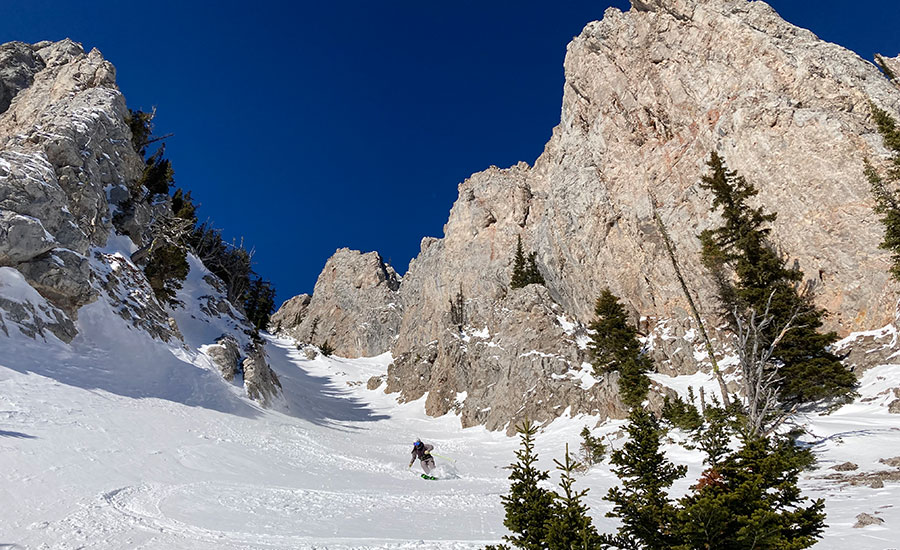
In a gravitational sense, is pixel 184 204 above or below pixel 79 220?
→ above

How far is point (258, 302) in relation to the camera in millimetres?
67750

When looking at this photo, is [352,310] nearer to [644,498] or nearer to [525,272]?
[525,272]

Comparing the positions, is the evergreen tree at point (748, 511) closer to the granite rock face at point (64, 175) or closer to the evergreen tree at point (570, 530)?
the evergreen tree at point (570, 530)

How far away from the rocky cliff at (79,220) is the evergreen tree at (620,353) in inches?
984

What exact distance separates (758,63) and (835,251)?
17963 millimetres

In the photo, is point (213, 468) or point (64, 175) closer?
point (213, 468)

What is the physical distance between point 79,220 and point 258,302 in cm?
4167

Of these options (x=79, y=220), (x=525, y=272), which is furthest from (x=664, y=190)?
(x=79, y=220)

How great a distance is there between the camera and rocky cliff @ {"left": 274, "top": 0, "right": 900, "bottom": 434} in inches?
1136

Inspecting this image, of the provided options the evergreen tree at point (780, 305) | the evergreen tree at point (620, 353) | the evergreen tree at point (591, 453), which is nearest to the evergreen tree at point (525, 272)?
the evergreen tree at point (620, 353)

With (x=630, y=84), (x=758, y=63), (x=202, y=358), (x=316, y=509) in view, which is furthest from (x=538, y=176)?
(x=316, y=509)

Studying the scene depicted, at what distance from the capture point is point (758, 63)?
118 feet

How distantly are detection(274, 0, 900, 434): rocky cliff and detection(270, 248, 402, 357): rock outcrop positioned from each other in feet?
120

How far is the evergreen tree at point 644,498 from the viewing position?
200 inches
